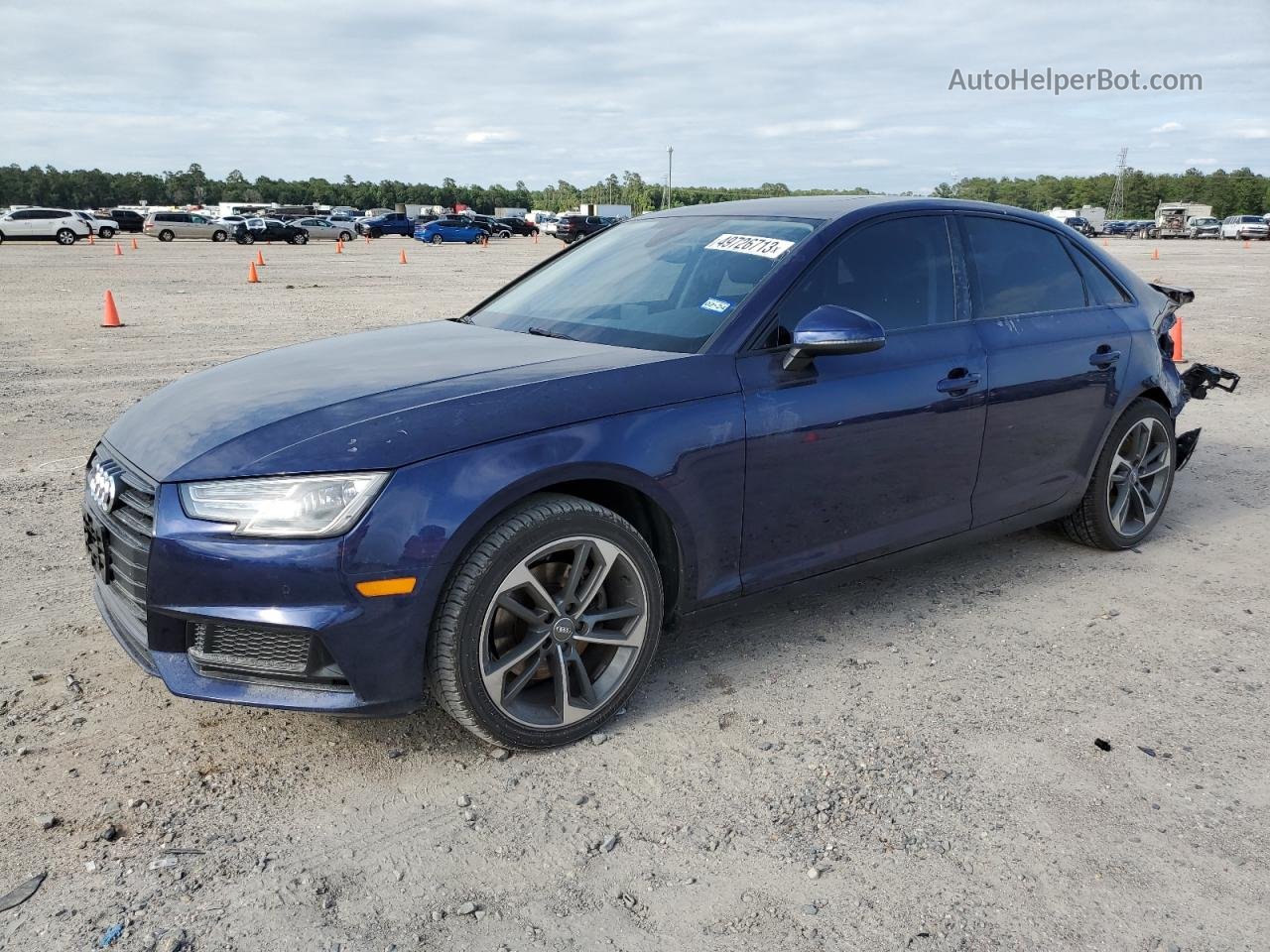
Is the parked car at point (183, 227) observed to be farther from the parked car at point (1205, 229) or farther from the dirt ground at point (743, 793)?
the parked car at point (1205, 229)

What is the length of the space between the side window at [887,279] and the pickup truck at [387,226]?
5820 cm

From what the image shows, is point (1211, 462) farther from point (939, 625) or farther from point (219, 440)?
point (219, 440)

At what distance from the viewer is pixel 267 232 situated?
4672cm

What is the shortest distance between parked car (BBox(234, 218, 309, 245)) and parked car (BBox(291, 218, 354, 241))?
5.81 feet

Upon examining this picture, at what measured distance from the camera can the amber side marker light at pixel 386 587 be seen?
2734mm

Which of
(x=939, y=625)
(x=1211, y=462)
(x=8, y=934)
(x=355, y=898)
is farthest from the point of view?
(x=1211, y=462)

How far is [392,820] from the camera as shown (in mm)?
2832

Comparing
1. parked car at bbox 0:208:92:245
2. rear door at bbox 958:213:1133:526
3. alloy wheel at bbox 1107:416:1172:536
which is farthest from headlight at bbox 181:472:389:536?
parked car at bbox 0:208:92:245

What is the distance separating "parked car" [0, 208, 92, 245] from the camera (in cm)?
4056

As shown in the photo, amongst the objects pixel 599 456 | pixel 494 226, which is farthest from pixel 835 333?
pixel 494 226

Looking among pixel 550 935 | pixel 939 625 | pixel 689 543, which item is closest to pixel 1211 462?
pixel 939 625

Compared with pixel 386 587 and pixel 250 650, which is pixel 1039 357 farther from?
pixel 250 650

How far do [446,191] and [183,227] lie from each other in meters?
122

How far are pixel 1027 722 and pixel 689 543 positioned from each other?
1284 mm
